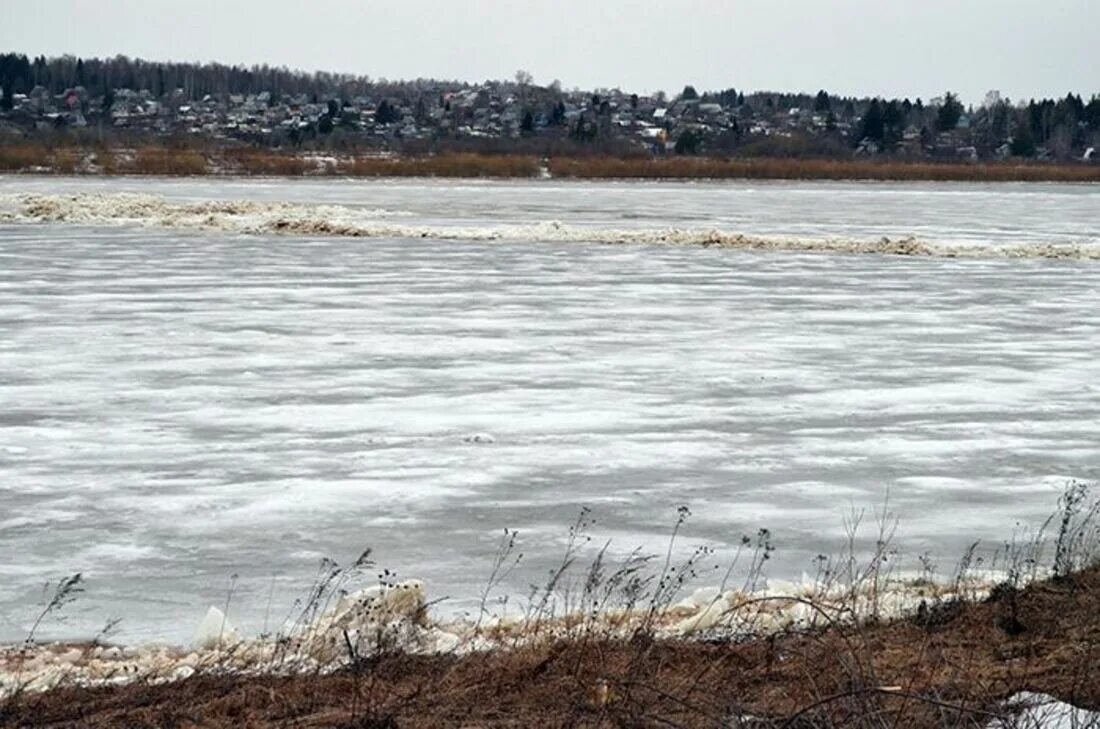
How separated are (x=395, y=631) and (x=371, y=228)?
2937 cm

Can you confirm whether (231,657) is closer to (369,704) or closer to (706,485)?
(369,704)

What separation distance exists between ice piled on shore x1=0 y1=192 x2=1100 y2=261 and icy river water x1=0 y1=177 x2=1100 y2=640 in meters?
Answer: 4.91

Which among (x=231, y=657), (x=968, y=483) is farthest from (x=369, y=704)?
(x=968, y=483)

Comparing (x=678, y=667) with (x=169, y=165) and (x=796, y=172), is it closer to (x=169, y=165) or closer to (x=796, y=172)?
(x=169, y=165)

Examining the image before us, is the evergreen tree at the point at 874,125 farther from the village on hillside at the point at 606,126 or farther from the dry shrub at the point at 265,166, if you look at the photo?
the dry shrub at the point at 265,166

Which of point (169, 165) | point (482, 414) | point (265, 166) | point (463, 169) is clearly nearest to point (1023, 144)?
point (463, 169)

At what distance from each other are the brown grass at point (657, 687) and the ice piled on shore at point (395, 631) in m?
0.19

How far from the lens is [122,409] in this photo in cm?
1230

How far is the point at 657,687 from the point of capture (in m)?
5.60

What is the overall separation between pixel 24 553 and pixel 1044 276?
21.6 m

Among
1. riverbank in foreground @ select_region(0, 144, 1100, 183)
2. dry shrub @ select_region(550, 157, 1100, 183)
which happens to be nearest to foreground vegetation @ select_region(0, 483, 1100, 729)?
riverbank in foreground @ select_region(0, 144, 1100, 183)

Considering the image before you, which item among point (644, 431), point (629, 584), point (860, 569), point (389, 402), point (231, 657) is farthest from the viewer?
point (389, 402)

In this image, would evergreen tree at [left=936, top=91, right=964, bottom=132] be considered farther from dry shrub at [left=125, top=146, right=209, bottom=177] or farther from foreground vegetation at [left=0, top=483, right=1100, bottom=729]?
foreground vegetation at [left=0, top=483, right=1100, bottom=729]

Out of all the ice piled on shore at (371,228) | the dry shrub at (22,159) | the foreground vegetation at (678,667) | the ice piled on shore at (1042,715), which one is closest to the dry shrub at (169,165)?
the dry shrub at (22,159)
